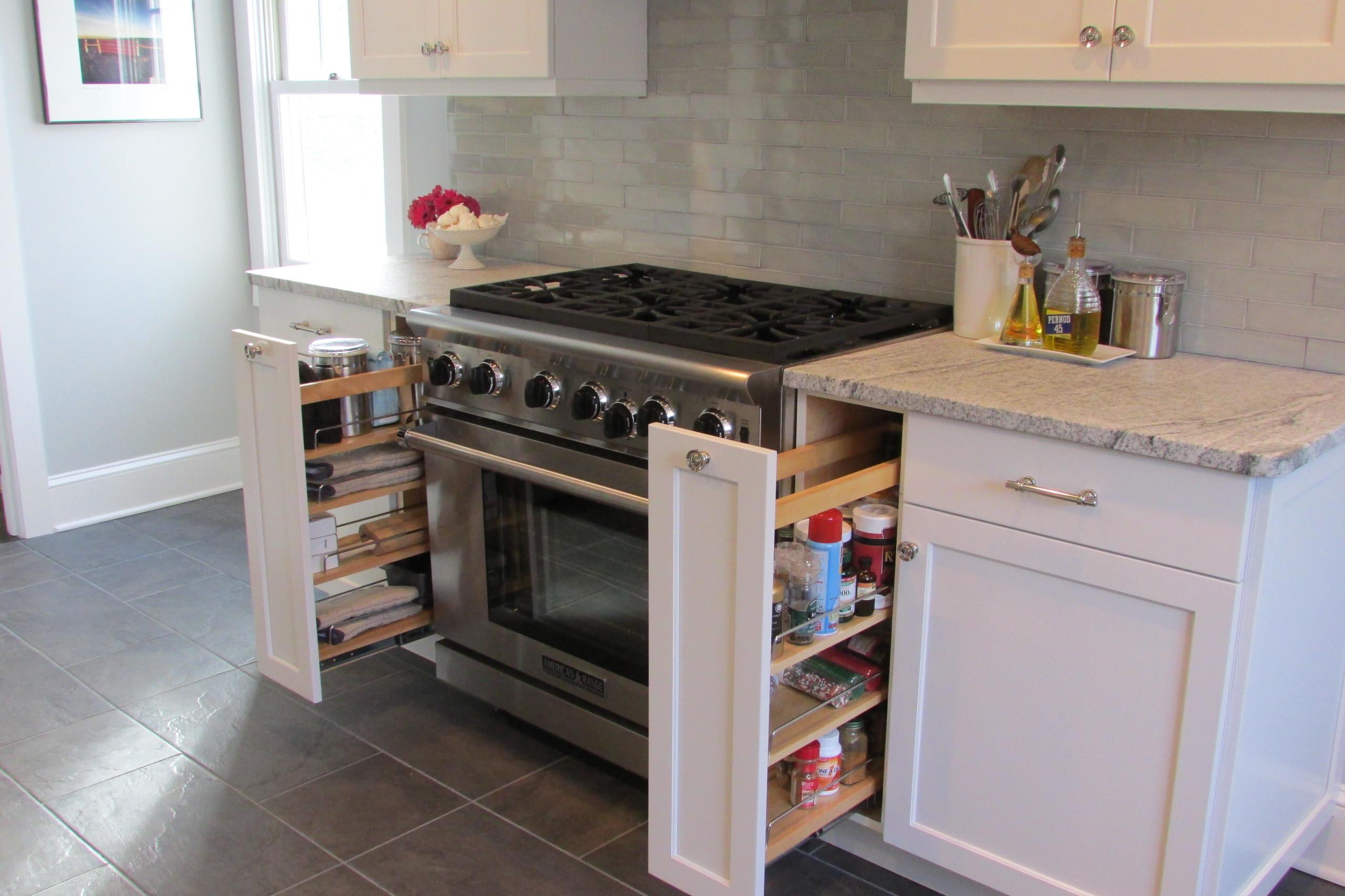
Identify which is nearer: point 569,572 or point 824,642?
point 824,642

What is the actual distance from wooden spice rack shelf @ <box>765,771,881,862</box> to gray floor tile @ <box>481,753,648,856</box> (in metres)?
0.41

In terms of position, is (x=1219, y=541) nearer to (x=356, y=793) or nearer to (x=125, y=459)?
(x=356, y=793)

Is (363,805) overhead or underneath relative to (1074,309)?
underneath

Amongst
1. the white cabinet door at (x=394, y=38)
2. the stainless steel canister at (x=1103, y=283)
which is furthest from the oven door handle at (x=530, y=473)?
the white cabinet door at (x=394, y=38)

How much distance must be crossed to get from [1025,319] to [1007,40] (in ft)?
1.52

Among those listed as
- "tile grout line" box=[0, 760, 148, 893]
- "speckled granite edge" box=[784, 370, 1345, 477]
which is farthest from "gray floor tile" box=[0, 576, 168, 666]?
"speckled granite edge" box=[784, 370, 1345, 477]

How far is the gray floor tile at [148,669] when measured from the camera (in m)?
2.83

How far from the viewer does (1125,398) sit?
5.97 feet

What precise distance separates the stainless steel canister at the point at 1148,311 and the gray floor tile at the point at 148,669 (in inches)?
84.7

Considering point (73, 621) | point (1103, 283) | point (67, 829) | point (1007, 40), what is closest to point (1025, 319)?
point (1103, 283)

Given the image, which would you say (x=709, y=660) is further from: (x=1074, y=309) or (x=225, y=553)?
(x=225, y=553)

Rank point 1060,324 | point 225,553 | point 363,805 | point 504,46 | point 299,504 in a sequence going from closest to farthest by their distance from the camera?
point 1060,324 → point 299,504 → point 363,805 → point 504,46 → point 225,553

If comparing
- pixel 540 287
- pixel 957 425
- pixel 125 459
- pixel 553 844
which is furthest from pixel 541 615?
pixel 125 459

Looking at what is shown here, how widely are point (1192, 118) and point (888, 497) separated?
2.70ft
